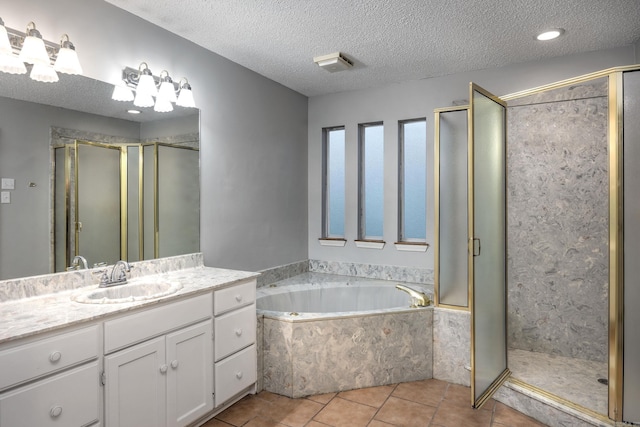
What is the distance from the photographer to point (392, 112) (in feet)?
12.5

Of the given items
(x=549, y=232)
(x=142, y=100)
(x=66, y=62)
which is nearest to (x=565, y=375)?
(x=549, y=232)

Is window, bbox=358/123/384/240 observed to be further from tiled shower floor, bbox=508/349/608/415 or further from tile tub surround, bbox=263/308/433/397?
tiled shower floor, bbox=508/349/608/415

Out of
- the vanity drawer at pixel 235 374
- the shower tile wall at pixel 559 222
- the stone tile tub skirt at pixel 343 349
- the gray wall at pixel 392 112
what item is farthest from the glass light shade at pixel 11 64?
the shower tile wall at pixel 559 222

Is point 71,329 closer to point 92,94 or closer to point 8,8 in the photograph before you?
point 92,94

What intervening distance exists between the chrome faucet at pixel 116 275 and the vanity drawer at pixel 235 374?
740 millimetres

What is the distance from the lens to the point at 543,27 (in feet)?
8.34

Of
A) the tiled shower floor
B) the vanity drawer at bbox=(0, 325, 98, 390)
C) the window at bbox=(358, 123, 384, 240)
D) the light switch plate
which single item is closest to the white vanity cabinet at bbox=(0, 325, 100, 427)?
the vanity drawer at bbox=(0, 325, 98, 390)

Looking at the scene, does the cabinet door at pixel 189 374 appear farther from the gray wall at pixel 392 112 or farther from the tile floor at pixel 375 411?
the gray wall at pixel 392 112

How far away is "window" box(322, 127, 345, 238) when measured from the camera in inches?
166

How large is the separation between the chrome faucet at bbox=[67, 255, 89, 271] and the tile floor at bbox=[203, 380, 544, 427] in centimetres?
114

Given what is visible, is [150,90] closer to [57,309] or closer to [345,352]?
[57,309]

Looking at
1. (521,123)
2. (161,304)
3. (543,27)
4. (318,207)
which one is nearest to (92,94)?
(161,304)

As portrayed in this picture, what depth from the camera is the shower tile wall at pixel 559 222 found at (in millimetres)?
2906

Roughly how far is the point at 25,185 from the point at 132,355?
0.99 m
